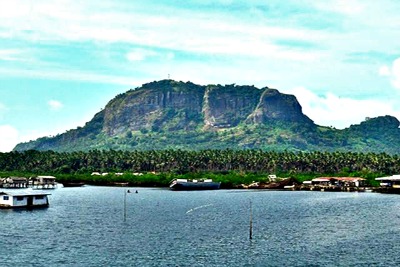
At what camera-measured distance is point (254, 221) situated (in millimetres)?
125875

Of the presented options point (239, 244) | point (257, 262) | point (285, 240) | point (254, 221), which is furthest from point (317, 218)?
point (257, 262)

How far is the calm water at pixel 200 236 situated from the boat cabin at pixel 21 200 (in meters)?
4.96

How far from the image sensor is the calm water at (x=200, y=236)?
81250 millimetres

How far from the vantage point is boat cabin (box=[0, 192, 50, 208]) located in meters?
149

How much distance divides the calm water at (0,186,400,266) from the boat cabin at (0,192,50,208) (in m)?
4.96

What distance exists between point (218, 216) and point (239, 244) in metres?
42.9

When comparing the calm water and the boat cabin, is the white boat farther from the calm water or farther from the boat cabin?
the calm water

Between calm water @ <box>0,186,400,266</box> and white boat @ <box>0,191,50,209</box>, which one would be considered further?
white boat @ <box>0,191,50,209</box>

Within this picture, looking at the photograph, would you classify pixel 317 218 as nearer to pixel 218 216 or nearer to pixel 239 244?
pixel 218 216

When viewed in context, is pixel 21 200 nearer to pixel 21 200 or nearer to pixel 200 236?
pixel 21 200

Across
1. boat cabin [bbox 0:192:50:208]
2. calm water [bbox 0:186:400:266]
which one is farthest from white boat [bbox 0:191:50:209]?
calm water [bbox 0:186:400:266]

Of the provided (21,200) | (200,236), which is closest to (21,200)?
(21,200)

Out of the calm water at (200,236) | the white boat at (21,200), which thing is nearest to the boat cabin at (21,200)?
the white boat at (21,200)

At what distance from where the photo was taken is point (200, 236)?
103 metres
